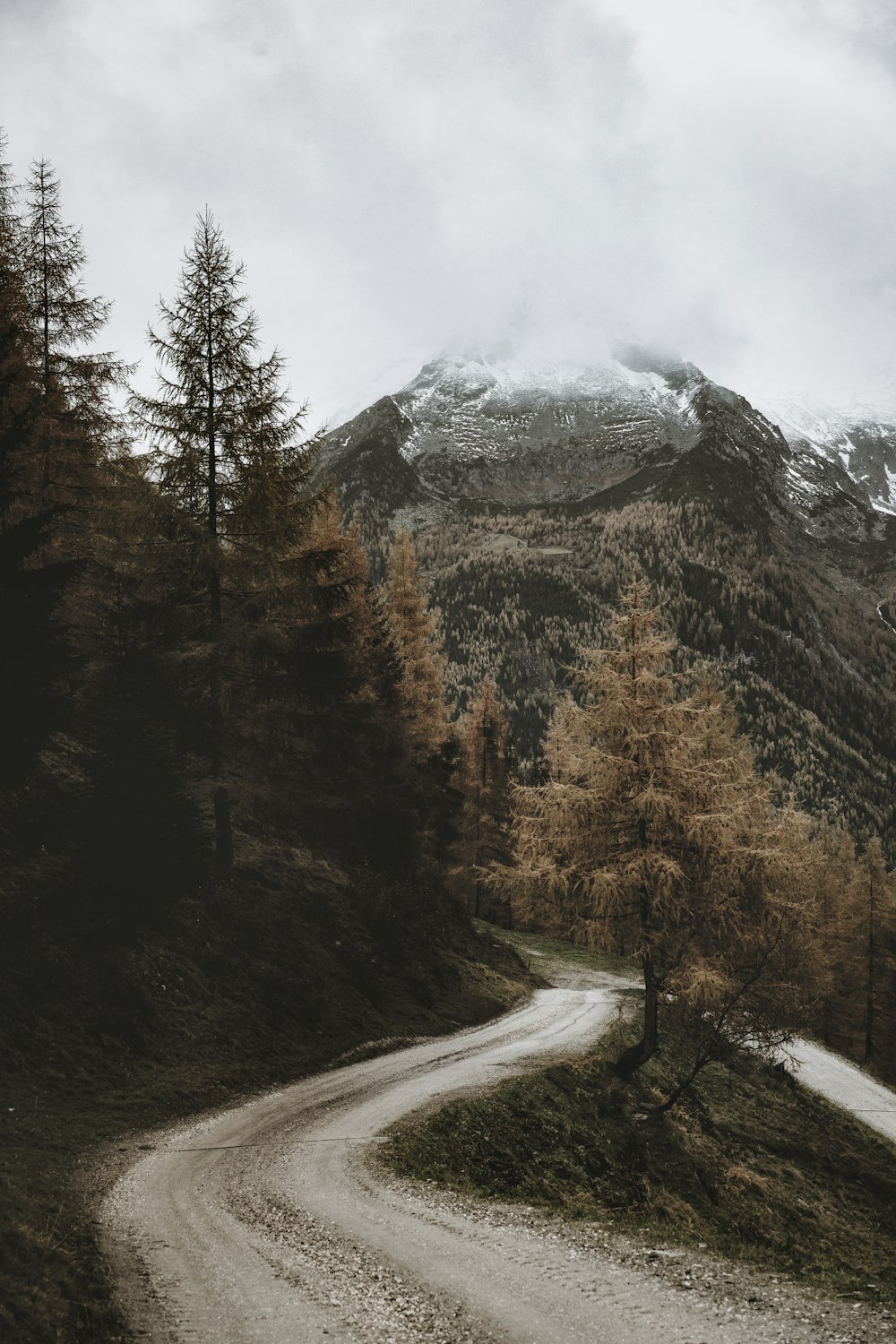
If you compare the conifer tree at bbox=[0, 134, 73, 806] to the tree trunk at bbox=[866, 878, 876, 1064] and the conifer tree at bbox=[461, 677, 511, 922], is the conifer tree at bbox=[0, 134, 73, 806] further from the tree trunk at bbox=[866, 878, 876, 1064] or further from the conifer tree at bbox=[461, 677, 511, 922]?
the tree trunk at bbox=[866, 878, 876, 1064]

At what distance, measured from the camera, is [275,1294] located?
7258mm

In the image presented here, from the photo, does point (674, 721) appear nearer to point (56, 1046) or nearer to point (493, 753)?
point (56, 1046)

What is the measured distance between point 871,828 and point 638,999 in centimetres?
17269

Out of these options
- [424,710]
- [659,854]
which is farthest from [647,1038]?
[424,710]

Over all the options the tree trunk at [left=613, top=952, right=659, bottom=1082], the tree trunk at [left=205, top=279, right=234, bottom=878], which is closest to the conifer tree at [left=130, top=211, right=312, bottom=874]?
the tree trunk at [left=205, top=279, right=234, bottom=878]

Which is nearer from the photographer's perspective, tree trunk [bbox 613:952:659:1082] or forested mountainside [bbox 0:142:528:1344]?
forested mountainside [bbox 0:142:528:1344]

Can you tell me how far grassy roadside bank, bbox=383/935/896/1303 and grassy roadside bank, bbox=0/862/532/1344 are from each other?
14.0 ft

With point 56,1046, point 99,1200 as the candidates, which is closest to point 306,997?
point 56,1046

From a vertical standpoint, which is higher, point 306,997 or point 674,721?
point 674,721

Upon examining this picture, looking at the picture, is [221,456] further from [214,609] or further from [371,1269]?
[371,1269]

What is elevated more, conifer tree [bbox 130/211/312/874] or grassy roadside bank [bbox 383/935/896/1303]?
conifer tree [bbox 130/211/312/874]

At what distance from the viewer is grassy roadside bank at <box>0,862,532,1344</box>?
744 cm

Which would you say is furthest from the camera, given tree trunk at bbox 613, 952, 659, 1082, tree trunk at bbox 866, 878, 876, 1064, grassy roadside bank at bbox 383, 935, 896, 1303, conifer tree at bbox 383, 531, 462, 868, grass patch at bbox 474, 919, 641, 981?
tree trunk at bbox 866, 878, 876, 1064

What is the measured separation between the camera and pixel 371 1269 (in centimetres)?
790
